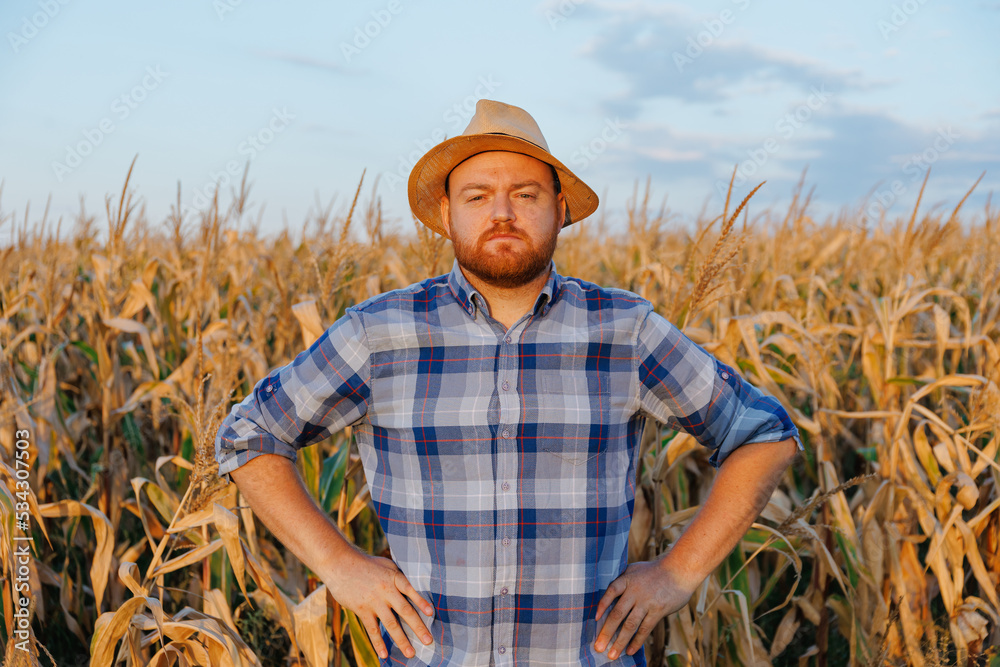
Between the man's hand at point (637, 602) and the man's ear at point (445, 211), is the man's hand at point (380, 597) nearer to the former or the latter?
Answer: the man's hand at point (637, 602)

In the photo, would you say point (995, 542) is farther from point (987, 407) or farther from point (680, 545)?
point (680, 545)

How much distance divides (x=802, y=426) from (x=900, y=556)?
63 cm

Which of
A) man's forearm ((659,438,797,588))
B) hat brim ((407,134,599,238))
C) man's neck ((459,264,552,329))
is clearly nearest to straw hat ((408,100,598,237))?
hat brim ((407,134,599,238))

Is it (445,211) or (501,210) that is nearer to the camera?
(501,210)

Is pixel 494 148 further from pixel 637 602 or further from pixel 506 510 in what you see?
pixel 637 602

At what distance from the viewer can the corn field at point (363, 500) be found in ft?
7.23

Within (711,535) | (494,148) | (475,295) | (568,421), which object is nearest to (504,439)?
(568,421)

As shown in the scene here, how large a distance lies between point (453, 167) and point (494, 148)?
17 cm

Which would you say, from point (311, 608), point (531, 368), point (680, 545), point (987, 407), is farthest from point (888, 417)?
point (311, 608)

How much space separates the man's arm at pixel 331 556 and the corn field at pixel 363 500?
21cm

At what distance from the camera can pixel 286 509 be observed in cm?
193

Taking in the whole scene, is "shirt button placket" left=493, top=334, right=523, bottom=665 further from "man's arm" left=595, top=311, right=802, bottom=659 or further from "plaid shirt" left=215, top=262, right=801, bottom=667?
"man's arm" left=595, top=311, right=802, bottom=659

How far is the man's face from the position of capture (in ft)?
6.23

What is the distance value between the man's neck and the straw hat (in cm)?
33
